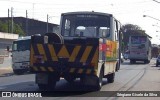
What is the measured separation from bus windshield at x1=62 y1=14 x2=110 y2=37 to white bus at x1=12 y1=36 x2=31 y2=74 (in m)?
11.7

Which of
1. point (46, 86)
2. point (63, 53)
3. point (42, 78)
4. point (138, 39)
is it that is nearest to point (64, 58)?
point (63, 53)

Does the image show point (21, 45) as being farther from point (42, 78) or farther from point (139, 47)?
point (139, 47)

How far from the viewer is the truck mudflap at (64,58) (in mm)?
16047

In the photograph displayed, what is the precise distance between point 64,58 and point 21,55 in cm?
1581

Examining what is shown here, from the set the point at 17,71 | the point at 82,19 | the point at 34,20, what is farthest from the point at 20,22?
the point at 82,19

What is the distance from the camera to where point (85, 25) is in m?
19.8

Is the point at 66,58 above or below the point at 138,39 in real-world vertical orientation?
below

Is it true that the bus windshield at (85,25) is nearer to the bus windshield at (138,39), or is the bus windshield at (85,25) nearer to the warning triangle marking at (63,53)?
the warning triangle marking at (63,53)

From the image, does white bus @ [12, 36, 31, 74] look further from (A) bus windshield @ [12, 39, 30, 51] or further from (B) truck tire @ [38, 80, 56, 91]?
(B) truck tire @ [38, 80, 56, 91]

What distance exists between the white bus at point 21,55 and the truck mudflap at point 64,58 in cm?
1500

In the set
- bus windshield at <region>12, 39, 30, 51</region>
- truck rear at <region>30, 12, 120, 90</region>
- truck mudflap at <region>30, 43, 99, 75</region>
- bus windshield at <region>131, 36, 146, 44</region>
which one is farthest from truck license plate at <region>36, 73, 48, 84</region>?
bus windshield at <region>131, 36, 146, 44</region>

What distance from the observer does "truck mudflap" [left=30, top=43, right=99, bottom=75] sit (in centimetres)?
1605

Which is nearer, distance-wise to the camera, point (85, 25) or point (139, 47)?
point (85, 25)

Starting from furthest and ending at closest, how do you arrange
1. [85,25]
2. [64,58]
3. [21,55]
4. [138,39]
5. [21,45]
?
1. [138,39]
2. [21,45]
3. [21,55]
4. [85,25]
5. [64,58]
